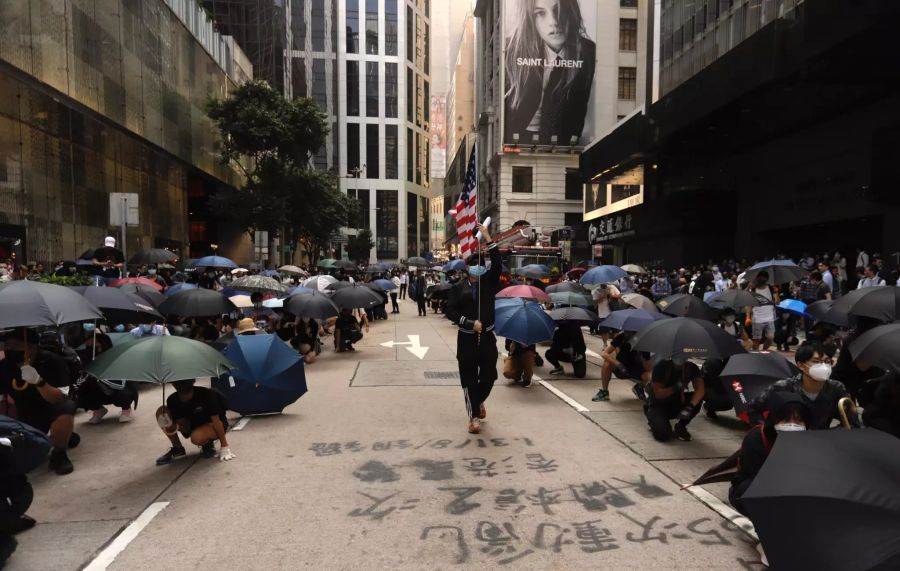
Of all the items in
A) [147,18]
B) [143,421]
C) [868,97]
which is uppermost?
[147,18]

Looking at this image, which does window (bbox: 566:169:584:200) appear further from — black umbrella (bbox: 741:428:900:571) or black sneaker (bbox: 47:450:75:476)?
black umbrella (bbox: 741:428:900:571)

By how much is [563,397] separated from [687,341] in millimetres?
2899

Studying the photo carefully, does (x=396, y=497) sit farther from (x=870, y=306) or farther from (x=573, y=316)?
(x=573, y=316)

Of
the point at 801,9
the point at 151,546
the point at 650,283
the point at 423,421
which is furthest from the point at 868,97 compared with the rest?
the point at 151,546

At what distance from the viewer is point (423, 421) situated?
23.9ft

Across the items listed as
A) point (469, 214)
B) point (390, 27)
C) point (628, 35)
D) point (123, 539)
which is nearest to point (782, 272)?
point (469, 214)

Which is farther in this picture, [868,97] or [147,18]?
[147,18]

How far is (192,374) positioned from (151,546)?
1.51m

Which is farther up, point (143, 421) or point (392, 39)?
point (392, 39)

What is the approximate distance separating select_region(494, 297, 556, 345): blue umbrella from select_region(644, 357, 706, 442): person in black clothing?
2.37m

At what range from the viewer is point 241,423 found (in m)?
7.20

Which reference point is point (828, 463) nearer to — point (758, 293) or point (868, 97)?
point (758, 293)

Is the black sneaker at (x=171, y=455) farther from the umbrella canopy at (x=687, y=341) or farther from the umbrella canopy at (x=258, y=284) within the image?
the umbrella canopy at (x=258, y=284)

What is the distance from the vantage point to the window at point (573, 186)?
152 feet
